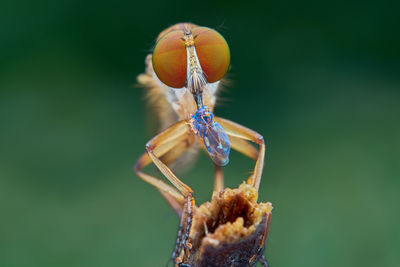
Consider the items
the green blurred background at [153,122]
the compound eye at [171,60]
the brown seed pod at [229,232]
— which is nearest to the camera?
the brown seed pod at [229,232]

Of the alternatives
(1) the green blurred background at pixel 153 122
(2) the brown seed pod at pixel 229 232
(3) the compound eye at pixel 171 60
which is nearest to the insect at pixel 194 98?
(3) the compound eye at pixel 171 60

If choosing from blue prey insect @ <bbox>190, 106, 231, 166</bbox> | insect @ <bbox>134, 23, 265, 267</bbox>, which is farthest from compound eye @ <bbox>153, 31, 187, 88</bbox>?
blue prey insect @ <bbox>190, 106, 231, 166</bbox>

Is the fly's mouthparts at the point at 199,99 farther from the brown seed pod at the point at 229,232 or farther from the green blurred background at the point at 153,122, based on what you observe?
the green blurred background at the point at 153,122

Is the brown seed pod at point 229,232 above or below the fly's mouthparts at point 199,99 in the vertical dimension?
below
